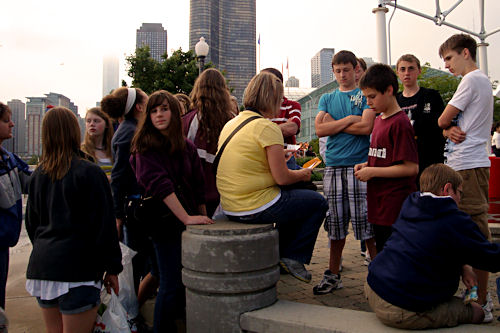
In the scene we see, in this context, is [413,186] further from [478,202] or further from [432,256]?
[432,256]

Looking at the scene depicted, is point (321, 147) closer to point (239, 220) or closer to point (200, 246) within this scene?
point (239, 220)

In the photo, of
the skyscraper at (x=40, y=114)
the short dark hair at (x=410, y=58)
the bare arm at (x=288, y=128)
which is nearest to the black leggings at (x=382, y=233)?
the bare arm at (x=288, y=128)

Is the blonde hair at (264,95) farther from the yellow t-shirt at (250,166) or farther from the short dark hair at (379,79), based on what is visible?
the short dark hair at (379,79)

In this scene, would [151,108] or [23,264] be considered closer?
[151,108]

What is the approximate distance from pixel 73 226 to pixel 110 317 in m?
0.74

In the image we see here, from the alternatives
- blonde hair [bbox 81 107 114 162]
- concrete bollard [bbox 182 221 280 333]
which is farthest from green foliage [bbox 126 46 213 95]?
concrete bollard [bbox 182 221 280 333]

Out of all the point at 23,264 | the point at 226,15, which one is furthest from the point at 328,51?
the point at 23,264

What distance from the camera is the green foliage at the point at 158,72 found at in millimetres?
24395

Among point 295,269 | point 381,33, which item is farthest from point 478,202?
point 381,33

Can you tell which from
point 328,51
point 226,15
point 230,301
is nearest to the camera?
point 230,301

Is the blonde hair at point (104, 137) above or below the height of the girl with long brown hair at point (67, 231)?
above

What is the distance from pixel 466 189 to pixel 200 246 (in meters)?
2.21

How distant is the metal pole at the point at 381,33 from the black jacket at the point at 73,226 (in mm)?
10141

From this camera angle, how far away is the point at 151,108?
330 centimetres
